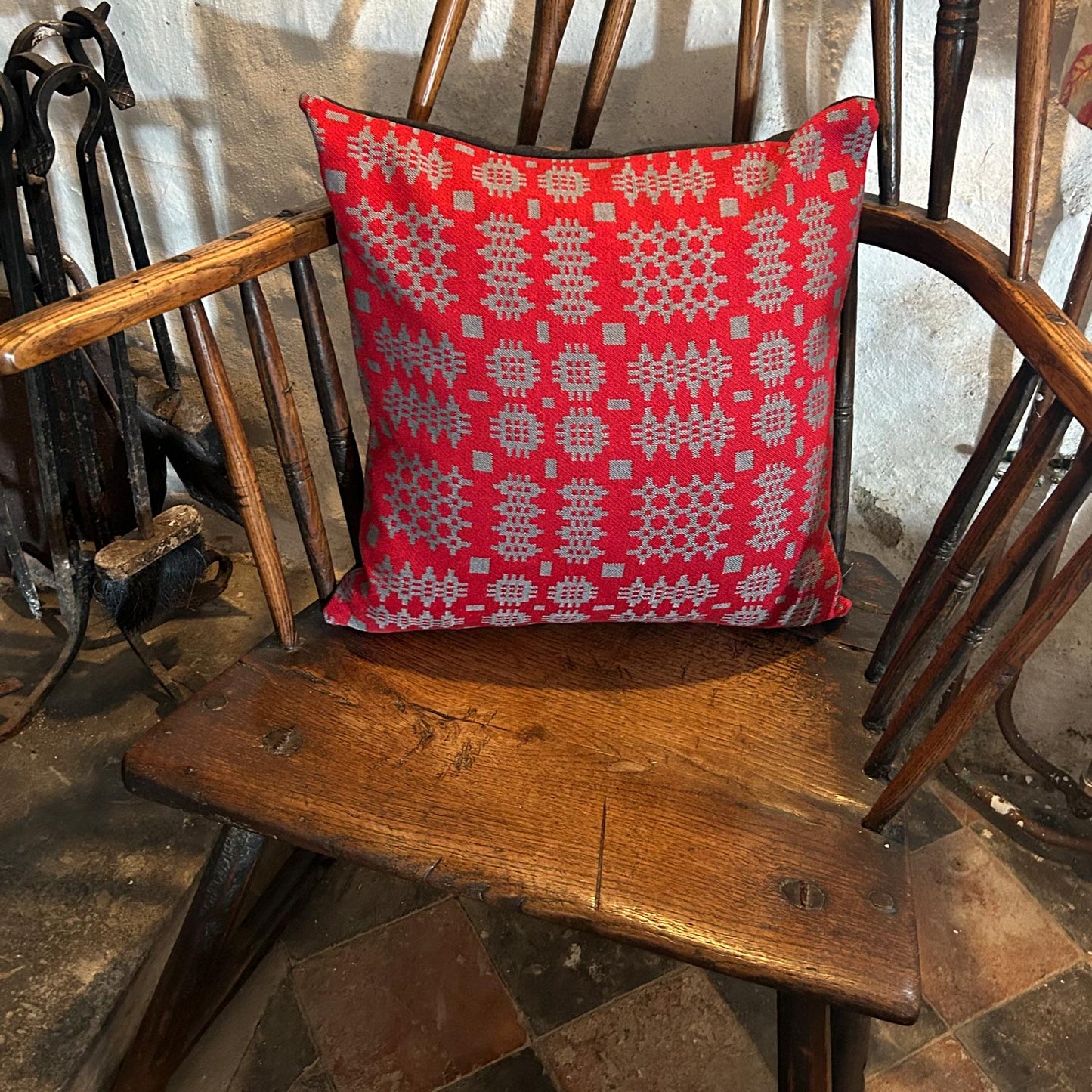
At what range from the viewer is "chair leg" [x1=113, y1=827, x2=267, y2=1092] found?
0.82 meters

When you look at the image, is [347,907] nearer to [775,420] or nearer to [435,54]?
[775,420]

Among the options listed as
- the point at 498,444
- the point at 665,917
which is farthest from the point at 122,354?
the point at 665,917

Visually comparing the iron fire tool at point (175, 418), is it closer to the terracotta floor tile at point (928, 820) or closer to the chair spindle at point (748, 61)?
the chair spindle at point (748, 61)

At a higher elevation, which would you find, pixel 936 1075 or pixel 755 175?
pixel 755 175

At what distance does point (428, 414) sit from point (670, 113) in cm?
46

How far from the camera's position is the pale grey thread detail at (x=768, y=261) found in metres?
0.68

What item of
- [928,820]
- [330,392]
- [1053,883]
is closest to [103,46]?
[330,392]

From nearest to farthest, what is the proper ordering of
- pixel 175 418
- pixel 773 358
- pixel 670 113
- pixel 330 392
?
1. pixel 773 358
2. pixel 330 392
3. pixel 670 113
4. pixel 175 418

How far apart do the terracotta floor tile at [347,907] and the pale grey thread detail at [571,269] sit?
0.74 meters

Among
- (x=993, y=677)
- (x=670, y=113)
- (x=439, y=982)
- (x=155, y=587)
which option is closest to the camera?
(x=993, y=677)

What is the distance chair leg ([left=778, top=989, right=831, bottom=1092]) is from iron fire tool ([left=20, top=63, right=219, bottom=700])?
0.84m

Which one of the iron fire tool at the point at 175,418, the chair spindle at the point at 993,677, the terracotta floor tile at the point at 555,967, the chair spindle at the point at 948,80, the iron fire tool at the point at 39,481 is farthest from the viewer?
the iron fire tool at the point at 175,418

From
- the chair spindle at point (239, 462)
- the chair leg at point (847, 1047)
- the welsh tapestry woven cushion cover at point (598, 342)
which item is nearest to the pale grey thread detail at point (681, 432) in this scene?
the welsh tapestry woven cushion cover at point (598, 342)

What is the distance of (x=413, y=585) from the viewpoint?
2.60 ft
